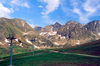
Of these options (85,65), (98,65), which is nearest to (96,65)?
(98,65)

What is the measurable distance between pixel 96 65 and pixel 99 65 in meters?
1.07

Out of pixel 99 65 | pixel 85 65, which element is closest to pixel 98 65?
pixel 99 65

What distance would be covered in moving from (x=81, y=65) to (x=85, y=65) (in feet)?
5.14

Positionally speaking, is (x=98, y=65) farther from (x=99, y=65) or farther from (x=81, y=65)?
(x=81, y=65)

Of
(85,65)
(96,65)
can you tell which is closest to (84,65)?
(85,65)

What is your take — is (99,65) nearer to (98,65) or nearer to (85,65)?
(98,65)

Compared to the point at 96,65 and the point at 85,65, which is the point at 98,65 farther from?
the point at 85,65

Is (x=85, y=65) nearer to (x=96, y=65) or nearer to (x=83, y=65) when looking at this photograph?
(x=83, y=65)

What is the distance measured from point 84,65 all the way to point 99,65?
5.51 meters

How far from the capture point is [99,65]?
1709 inches

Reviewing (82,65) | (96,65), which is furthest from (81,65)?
(96,65)

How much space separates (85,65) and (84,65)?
1.26ft

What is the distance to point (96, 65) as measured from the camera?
43.7 meters

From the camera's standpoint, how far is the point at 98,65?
43.6 meters
